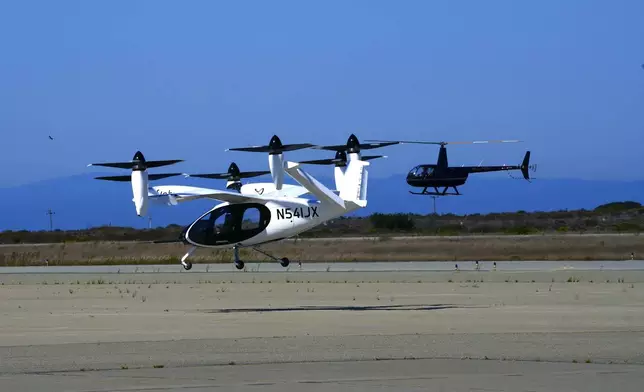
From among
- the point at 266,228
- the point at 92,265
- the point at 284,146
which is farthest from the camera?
the point at 92,265

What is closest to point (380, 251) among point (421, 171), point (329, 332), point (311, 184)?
point (421, 171)

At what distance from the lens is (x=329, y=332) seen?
2516 cm

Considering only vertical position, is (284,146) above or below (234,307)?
above

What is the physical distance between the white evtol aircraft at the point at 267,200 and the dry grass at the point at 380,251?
16986 millimetres

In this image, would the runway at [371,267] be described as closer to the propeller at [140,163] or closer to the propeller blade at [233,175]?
the propeller blade at [233,175]

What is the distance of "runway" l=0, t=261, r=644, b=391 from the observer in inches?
678

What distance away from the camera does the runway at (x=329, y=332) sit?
17.2 meters

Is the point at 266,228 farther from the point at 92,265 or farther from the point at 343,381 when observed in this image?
the point at 343,381

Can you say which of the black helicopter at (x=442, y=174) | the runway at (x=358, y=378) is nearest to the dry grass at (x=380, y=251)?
the black helicopter at (x=442, y=174)

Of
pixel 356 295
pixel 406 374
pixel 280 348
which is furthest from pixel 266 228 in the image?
pixel 406 374

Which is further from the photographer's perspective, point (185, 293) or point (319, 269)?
point (319, 269)

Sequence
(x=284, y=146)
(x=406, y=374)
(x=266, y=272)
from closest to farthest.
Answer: (x=406, y=374), (x=284, y=146), (x=266, y=272)

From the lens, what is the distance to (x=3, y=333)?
2536cm

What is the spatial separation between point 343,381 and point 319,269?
36915 mm
